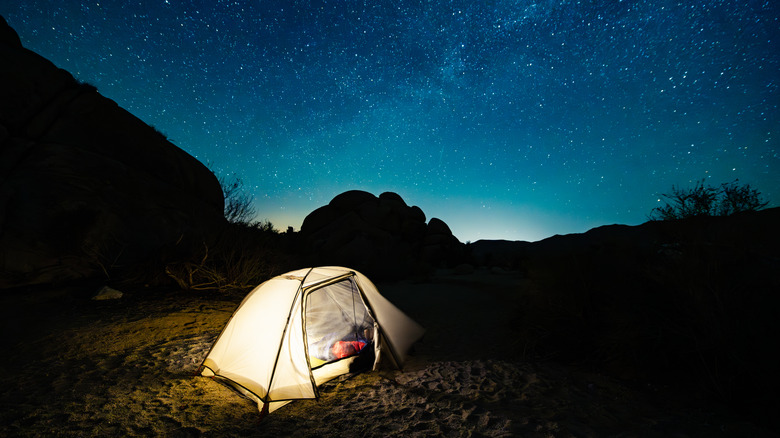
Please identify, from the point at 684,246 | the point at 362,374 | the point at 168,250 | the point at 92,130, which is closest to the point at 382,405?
the point at 362,374

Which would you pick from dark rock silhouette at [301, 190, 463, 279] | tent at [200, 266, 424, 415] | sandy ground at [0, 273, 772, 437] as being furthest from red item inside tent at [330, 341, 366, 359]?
dark rock silhouette at [301, 190, 463, 279]

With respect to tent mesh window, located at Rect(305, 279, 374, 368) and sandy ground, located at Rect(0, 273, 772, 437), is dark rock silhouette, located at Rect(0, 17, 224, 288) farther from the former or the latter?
tent mesh window, located at Rect(305, 279, 374, 368)

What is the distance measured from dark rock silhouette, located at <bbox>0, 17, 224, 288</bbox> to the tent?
18.2 ft

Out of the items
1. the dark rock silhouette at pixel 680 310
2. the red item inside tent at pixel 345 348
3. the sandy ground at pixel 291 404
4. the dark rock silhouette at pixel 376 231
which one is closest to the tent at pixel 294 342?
the red item inside tent at pixel 345 348

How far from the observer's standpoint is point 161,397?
11.7 feet

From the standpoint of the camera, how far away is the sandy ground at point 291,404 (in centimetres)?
292

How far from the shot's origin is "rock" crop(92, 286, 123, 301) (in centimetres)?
656

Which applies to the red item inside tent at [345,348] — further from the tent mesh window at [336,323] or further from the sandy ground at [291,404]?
the sandy ground at [291,404]

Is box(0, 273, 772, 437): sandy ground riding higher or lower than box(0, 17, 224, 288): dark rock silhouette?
lower

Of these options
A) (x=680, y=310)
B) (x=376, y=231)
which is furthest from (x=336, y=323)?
(x=376, y=231)

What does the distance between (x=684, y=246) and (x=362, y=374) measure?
5.10m

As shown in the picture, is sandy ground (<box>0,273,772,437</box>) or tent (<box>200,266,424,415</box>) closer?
sandy ground (<box>0,273,772,437</box>)

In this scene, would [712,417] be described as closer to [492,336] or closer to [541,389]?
[541,389]

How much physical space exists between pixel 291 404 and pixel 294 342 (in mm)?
749
